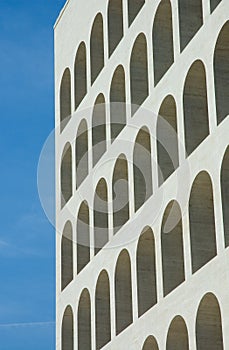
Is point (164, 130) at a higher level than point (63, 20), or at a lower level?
lower

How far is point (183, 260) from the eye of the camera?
34.8 metres

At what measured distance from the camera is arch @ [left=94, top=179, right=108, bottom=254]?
40375 mm

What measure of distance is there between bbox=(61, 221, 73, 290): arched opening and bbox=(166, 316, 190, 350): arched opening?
10.5 meters

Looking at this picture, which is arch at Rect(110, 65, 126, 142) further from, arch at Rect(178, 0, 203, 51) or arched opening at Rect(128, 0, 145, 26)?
arch at Rect(178, 0, 203, 51)

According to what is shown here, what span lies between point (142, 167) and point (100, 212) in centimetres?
→ 375

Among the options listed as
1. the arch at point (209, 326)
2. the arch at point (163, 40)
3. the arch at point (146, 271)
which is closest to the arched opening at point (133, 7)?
the arch at point (163, 40)

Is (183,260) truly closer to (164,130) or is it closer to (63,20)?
(164,130)

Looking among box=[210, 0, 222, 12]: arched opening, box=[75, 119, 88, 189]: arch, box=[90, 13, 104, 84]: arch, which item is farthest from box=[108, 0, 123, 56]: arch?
box=[210, 0, 222, 12]: arched opening

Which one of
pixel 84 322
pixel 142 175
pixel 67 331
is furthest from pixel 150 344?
pixel 67 331

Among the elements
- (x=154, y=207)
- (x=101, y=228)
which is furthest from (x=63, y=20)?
(x=154, y=207)

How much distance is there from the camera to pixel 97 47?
43781mm

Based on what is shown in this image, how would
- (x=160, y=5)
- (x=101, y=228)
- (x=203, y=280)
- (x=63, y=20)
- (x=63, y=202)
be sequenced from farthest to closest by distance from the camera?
(x=63, y=20) < (x=63, y=202) < (x=101, y=228) < (x=160, y=5) < (x=203, y=280)

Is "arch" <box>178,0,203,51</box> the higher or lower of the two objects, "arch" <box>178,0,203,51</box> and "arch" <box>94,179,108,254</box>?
the higher

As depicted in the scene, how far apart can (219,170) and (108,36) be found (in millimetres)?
11408
